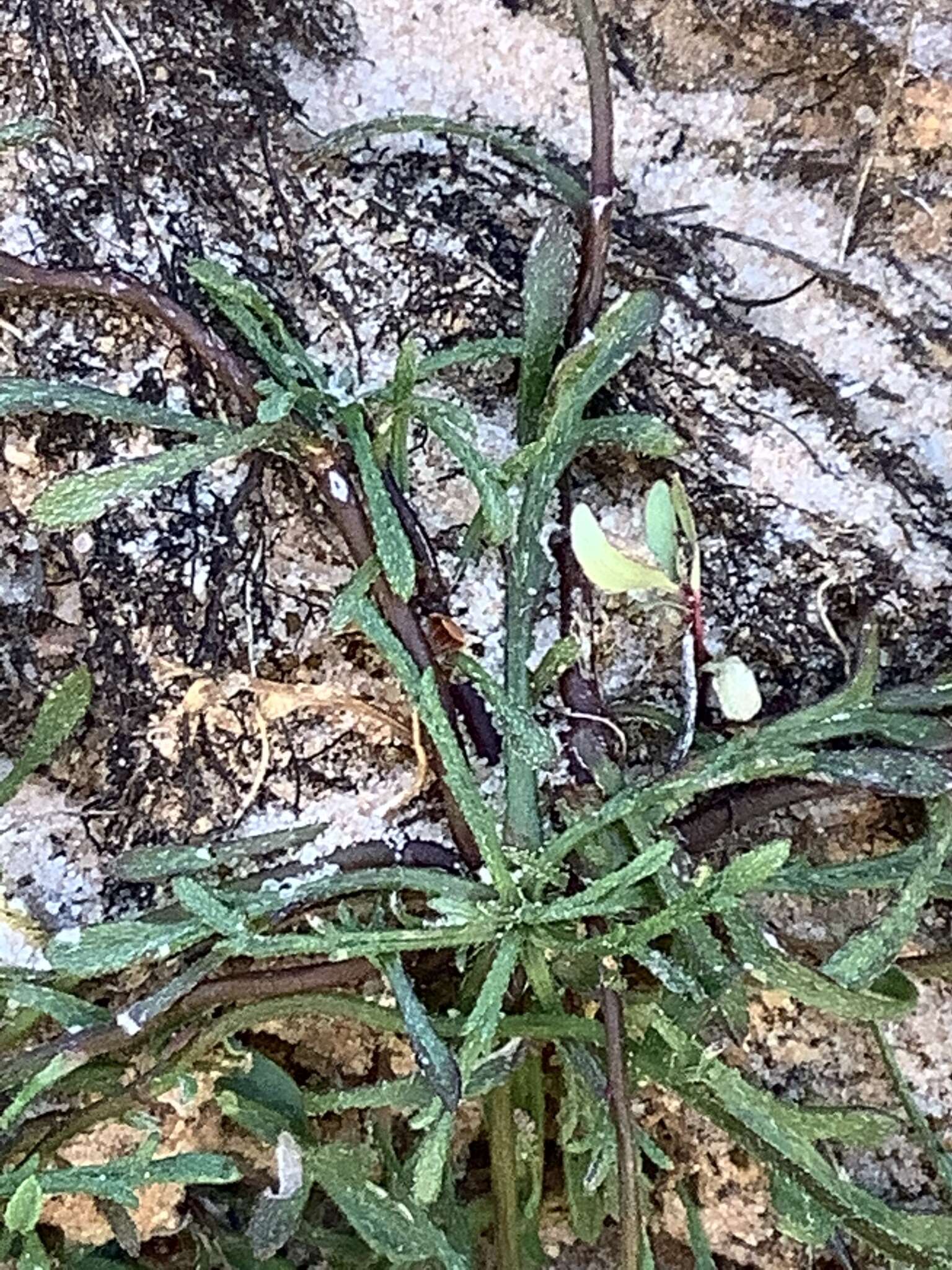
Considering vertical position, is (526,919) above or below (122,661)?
below

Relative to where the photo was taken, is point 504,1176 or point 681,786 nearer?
point 681,786

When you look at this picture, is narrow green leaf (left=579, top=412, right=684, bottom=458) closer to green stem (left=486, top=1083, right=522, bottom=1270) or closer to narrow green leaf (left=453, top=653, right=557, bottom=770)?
narrow green leaf (left=453, top=653, right=557, bottom=770)

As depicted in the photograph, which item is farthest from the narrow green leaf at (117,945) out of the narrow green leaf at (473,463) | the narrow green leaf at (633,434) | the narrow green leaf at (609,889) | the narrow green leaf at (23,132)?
the narrow green leaf at (23,132)

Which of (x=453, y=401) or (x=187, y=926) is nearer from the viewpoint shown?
(x=187, y=926)

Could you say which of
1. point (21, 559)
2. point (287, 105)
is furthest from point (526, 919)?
point (287, 105)

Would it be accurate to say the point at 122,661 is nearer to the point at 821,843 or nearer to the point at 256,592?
the point at 256,592

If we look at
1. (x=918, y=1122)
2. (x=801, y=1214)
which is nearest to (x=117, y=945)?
(x=801, y=1214)

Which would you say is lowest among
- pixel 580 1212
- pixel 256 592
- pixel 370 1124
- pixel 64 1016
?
pixel 580 1212

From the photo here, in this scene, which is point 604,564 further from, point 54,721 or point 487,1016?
point 54,721
